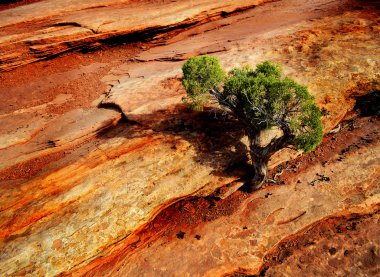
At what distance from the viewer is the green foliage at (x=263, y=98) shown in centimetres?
1002

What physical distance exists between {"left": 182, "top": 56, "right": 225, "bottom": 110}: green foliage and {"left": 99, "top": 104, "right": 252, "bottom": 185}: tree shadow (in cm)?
109

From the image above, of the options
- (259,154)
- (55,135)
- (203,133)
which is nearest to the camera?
(259,154)

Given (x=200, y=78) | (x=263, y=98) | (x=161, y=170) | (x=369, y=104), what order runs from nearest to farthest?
(x=263, y=98) → (x=161, y=170) → (x=200, y=78) → (x=369, y=104)

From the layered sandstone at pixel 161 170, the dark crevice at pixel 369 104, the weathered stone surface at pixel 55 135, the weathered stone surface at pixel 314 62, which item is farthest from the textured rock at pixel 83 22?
the dark crevice at pixel 369 104

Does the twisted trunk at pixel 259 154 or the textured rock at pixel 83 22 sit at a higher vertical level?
the textured rock at pixel 83 22

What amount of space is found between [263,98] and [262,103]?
27cm

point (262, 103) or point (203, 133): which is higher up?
point (262, 103)

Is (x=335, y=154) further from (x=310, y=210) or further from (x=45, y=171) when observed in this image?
(x=45, y=171)

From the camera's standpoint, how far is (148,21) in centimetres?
2059

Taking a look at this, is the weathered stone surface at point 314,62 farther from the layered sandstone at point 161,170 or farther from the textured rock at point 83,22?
the textured rock at point 83,22

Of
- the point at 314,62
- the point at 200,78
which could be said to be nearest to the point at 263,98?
the point at 200,78

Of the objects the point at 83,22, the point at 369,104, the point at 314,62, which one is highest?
the point at 83,22

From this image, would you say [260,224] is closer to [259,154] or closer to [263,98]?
[259,154]

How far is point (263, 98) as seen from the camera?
35.2 feet
